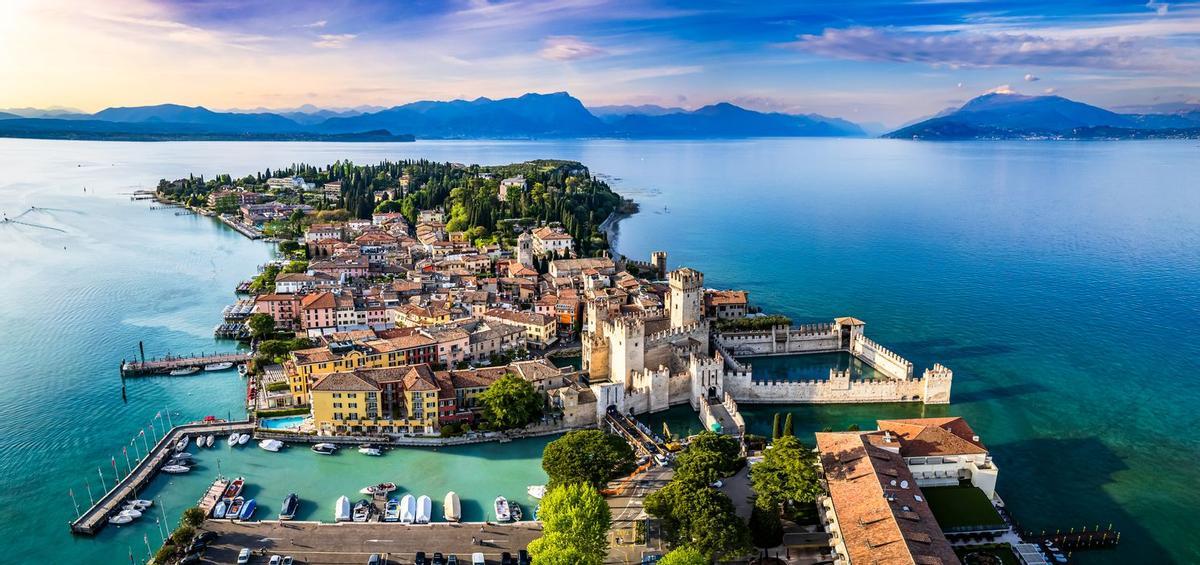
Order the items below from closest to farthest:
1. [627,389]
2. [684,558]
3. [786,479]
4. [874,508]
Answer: [684,558] → [874,508] → [786,479] → [627,389]

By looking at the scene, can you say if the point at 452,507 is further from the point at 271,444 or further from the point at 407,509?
the point at 271,444

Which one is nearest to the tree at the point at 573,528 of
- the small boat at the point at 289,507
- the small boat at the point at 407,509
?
the small boat at the point at 407,509

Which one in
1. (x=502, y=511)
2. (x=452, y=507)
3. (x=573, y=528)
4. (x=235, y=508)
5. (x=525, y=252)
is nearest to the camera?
(x=573, y=528)

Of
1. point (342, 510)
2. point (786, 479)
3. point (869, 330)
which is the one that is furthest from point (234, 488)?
point (869, 330)

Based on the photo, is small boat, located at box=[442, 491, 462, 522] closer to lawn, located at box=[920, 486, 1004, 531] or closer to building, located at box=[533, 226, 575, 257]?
lawn, located at box=[920, 486, 1004, 531]

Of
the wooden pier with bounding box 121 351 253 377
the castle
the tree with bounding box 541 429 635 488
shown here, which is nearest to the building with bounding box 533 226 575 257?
the castle

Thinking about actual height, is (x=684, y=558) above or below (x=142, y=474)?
above
